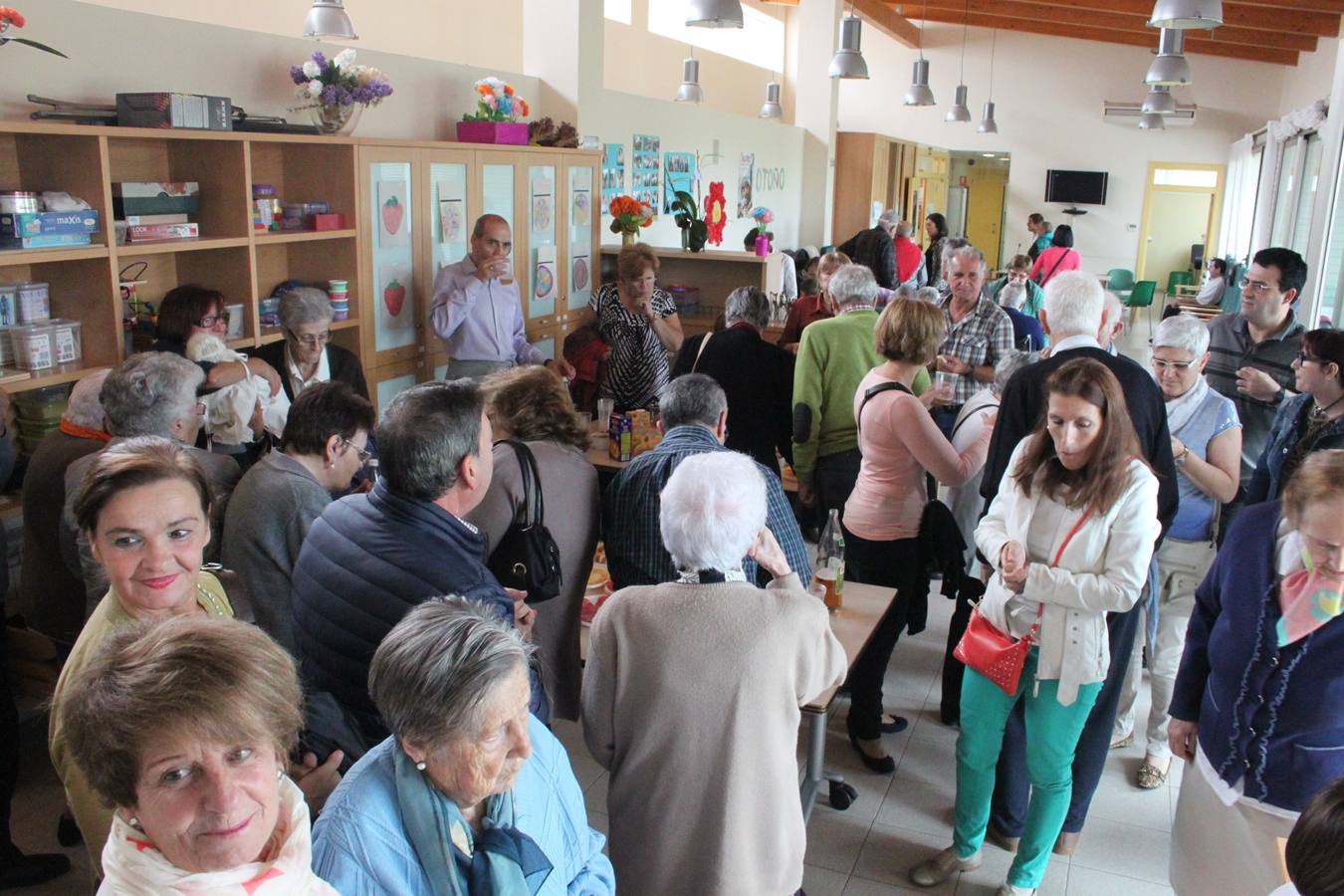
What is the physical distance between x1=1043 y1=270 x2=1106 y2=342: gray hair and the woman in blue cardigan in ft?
3.45

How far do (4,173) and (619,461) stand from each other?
251 cm

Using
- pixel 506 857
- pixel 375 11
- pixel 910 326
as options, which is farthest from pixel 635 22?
pixel 506 857

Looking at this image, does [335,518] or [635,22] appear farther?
[635,22]

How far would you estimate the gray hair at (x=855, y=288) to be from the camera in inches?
173

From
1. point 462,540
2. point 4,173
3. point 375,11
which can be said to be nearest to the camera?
point 462,540

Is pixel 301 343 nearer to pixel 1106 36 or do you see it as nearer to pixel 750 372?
pixel 750 372

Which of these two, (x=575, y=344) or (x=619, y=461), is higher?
(x=575, y=344)

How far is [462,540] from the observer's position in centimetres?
199

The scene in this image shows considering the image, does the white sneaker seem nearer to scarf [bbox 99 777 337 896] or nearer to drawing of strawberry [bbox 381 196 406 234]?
scarf [bbox 99 777 337 896]

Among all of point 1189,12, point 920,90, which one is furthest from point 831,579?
point 920,90

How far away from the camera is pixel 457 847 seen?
4.66 ft

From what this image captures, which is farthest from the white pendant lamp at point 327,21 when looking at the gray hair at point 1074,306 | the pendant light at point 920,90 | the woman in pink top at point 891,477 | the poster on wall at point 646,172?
the pendant light at point 920,90

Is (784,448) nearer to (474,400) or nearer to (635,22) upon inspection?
(474,400)

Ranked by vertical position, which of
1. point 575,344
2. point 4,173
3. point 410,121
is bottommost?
point 575,344
